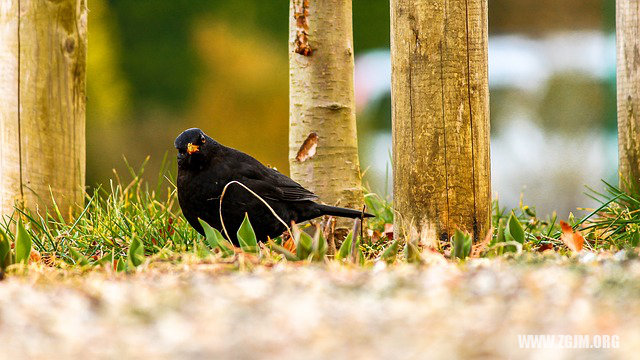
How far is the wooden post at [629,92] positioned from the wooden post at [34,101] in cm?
299

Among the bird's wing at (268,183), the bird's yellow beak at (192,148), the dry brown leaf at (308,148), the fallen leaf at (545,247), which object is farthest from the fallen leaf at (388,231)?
the bird's yellow beak at (192,148)

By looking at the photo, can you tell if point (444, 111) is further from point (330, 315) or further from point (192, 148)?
point (330, 315)

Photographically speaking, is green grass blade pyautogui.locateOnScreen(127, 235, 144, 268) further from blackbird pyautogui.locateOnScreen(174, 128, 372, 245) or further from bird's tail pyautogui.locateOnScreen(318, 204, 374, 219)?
bird's tail pyautogui.locateOnScreen(318, 204, 374, 219)

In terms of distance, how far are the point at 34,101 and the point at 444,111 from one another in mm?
2194

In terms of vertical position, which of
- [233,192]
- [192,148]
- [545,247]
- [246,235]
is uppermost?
[192,148]

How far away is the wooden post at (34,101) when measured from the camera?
3814 millimetres

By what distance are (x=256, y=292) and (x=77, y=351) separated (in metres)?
0.43

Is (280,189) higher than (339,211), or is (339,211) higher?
(280,189)

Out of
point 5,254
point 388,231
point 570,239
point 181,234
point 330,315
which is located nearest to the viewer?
point 330,315

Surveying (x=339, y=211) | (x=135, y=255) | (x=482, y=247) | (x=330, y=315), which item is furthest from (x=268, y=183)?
(x=330, y=315)

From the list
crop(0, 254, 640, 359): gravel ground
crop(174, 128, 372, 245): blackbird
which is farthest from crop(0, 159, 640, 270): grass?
crop(0, 254, 640, 359): gravel ground

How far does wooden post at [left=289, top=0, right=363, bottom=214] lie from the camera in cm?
354

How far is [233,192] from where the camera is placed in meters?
A: 3.32

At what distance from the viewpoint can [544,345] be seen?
47.4 inches
